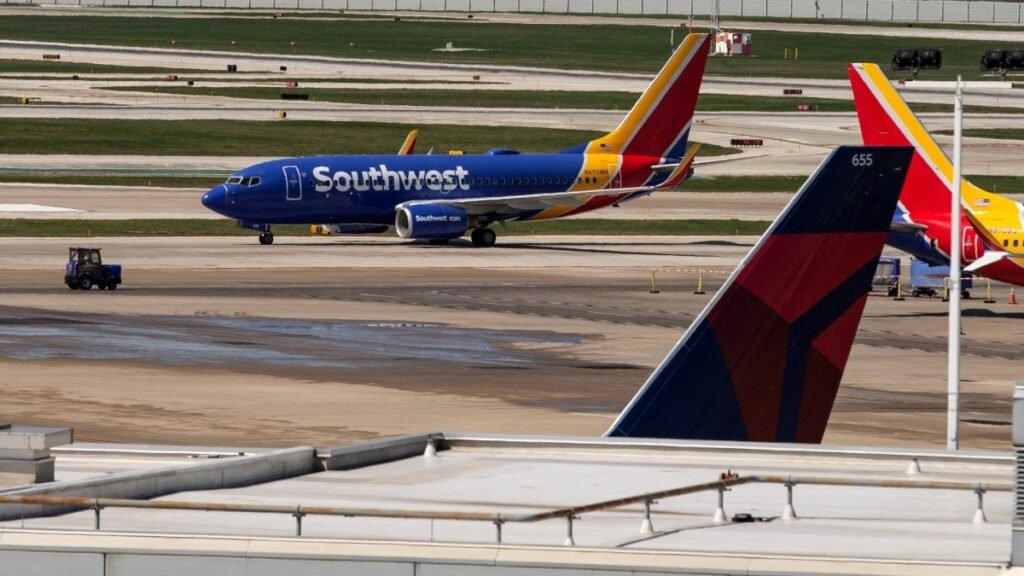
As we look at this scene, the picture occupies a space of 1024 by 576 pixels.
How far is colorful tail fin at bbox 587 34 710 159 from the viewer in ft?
320

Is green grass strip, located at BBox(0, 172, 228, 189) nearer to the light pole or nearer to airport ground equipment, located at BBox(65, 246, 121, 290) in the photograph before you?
airport ground equipment, located at BBox(65, 246, 121, 290)

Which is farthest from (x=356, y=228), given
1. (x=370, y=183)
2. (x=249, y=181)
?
(x=249, y=181)

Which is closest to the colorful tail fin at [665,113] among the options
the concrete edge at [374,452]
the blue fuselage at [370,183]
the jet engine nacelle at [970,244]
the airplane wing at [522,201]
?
the blue fuselage at [370,183]

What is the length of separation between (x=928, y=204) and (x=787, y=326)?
127ft

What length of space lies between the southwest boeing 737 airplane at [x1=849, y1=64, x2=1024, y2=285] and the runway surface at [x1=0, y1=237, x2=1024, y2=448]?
263 cm

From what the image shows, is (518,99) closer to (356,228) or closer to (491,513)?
(356,228)

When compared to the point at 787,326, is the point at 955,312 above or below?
above

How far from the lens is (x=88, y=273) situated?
74.6m

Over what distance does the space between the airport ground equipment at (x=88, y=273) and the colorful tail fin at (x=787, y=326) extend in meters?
52.1

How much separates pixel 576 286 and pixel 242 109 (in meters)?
86.8

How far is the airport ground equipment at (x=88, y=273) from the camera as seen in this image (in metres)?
74.6

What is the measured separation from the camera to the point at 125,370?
5309cm

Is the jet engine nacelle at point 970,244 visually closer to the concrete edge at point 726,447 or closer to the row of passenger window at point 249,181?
the row of passenger window at point 249,181

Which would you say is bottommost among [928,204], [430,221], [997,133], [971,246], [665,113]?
[971,246]
